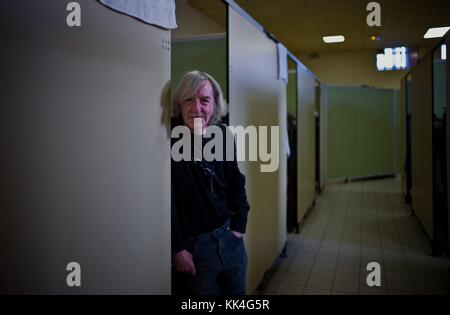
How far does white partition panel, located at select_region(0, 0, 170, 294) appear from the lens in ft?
2.47

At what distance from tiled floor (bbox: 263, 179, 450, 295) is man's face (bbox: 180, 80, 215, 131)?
1.56 metres

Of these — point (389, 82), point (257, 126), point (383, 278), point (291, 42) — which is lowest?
point (383, 278)

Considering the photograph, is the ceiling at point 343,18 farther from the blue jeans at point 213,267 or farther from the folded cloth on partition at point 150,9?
the blue jeans at point 213,267

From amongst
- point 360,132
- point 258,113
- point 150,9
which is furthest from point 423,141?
point 360,132

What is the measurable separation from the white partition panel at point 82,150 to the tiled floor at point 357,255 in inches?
63.9

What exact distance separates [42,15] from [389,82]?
9.50 m

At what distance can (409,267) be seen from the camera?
2.83 meters

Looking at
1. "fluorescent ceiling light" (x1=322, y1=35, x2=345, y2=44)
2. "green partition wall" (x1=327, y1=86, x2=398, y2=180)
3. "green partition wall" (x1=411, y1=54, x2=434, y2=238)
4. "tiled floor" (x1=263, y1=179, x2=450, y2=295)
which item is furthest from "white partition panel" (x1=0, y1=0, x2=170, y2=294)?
"fluorescent ceiling light" (x1=322, y1=35, x2=345, y2=44)

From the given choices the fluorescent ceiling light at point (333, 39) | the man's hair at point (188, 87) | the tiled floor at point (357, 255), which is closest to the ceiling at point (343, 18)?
the fluorescent ceiling light at point (333, 39)

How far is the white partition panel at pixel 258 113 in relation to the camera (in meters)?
1.82

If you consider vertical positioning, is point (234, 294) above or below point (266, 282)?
above
